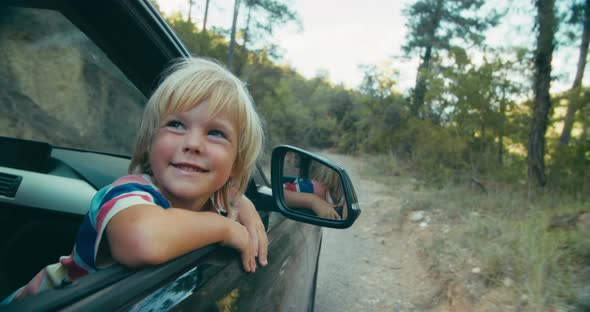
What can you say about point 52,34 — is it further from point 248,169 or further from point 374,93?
point 374,93

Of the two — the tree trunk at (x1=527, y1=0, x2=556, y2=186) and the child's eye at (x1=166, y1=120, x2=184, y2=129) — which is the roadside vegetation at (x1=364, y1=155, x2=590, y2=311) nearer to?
the tree trunk at (x1=527, y1=0, x2=556, y2=186)

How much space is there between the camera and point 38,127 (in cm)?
171

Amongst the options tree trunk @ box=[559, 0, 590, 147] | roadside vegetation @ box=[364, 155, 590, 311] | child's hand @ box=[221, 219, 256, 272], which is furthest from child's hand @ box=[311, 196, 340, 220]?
tree trunk @ box=[559, 0, 590, 147]

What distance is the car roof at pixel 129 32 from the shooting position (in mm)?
1151

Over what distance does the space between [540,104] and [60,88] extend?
33.8ft

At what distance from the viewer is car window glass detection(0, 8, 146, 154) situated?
1410 mm

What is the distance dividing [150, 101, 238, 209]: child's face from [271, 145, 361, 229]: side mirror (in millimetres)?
401

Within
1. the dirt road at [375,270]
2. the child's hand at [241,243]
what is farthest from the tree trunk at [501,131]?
the child's hand at [241,243]

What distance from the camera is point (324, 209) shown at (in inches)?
60.8

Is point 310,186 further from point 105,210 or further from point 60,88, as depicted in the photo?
point 60,88

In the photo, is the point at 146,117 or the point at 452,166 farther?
the point at 452,166

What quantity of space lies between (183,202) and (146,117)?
271 mm

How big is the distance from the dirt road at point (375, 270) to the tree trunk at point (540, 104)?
3506 millimetres

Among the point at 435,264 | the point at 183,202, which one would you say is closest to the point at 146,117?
the point at 183,202
